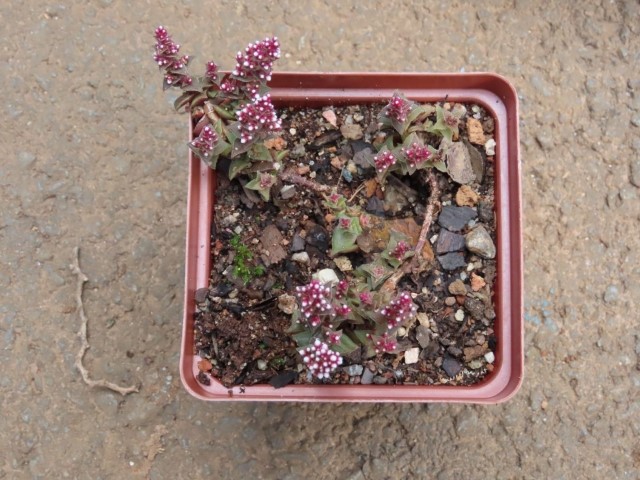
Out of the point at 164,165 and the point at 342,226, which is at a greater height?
the point at 164,165

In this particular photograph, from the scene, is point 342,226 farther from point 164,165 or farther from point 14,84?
point 14,84

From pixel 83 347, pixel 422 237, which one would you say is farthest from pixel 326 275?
pixel 83 347

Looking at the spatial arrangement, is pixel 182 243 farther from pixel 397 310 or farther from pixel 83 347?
pixel 397 310

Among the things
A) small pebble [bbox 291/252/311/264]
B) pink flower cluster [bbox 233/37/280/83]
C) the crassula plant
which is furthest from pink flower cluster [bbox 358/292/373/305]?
pink flower cluster [bbox 233/37/280/83]

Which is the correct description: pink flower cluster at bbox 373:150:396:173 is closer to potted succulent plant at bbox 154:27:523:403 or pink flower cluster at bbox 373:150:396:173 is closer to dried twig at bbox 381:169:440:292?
potted succulent plant at bbox 154:27:523:403

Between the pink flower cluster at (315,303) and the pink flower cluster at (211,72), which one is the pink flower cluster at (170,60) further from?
the pink flower cluster at (315,303)

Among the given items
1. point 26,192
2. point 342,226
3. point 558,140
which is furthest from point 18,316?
point 558,140
